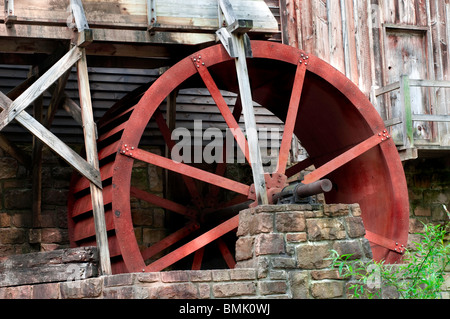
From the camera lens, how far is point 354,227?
23.5ft

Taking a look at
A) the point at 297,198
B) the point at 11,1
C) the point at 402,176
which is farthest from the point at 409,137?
the point at 11,1

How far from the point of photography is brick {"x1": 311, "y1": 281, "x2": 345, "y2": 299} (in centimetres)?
679

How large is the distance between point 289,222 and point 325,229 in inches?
13.5

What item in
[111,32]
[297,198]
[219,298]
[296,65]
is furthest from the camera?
[296,65]

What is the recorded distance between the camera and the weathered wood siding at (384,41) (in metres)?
9.78

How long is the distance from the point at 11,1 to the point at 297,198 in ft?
10.1

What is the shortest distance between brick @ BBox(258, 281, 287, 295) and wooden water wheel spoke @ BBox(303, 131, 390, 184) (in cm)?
157

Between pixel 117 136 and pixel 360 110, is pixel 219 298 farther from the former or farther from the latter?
pixel 360 110

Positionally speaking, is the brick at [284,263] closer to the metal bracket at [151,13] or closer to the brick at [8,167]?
the metal bracket at [151,13]

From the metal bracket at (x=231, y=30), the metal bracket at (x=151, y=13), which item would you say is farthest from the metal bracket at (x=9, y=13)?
the metal bracket at (x=231, y=30)

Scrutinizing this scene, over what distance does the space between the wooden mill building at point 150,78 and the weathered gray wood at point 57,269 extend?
529mm

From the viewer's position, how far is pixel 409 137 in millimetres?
9195

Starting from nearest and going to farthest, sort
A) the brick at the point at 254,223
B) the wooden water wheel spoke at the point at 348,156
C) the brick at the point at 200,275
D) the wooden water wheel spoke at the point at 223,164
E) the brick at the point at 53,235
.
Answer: the brick at the point at 200,275, the brick at the point at 254,223, the wooden water wheel spoke at the point at 348,156, the brick at the point at 53,235, the wooden water wheel spoke at the point at 223,164

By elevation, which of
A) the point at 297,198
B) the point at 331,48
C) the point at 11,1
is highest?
the point at 331,48
